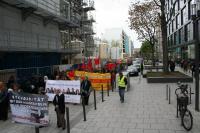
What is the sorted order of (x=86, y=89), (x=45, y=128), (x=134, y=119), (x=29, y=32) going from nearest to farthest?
(x=45, y=128) → (x=134, y=119) → (x=86, y=89) → (x=29, y=32)

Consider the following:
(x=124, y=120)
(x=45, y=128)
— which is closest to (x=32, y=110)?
(x=45, y=128)

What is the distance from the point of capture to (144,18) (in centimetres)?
4731

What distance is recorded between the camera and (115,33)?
525 ft

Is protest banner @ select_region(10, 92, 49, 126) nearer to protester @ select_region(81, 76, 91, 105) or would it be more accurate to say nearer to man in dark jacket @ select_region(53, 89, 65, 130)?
man in dark jacket @ select_region(53, 89, 65, 130)

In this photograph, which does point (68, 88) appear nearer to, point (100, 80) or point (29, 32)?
point (100, 80)

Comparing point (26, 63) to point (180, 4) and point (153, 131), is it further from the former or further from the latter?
point (180, 4)

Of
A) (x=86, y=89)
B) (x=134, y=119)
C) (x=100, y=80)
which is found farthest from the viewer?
(x=100, y=80)

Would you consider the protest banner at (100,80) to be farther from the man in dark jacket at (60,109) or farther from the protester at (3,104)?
the man in dark jacket at (60,109)

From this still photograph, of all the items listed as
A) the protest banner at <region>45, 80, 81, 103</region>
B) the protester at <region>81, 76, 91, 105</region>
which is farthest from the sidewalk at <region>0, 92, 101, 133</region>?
the protester at <region>81, 76, 91, 105</region>

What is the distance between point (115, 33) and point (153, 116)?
148 m

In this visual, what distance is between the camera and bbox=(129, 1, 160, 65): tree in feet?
140

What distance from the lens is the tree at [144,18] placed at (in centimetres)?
4262

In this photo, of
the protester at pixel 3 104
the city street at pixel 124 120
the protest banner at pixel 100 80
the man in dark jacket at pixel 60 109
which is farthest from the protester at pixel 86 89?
the protest banner at pixel 100 80

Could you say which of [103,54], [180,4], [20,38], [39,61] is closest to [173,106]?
[20,38]
